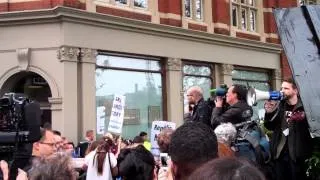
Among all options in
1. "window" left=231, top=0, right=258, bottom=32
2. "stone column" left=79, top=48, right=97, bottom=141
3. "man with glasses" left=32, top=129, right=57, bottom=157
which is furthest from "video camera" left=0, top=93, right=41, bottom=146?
"window" left=231, top=0, right=258, bottom=32

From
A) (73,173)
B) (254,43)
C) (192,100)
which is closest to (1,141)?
(73,173)

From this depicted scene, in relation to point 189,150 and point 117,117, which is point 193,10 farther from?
point 189,150

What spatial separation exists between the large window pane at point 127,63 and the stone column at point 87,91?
54 cm

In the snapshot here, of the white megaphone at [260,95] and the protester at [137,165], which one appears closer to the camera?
the white megaphone at [260,95]

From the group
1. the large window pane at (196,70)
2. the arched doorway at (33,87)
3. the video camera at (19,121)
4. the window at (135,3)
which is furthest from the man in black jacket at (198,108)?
the large window pane at (196,70)

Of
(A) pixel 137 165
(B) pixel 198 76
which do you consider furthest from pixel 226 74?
(A) pixel 137 165

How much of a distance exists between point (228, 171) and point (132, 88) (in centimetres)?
1567

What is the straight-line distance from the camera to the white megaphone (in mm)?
4953

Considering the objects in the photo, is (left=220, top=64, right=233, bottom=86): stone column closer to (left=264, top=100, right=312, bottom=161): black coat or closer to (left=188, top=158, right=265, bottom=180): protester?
(left=264, top=100, right=312, bottom=161): black coat

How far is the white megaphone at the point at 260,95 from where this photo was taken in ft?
→ 16.3

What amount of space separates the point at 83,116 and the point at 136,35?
3.32 metres

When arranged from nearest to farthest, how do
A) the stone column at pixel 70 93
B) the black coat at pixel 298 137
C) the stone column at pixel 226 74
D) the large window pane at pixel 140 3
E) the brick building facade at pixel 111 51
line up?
the black coat at pixel 298 137, the stone column at pixel 70 93, the brick building facade at pixel 111 51, the large window pane at pixel 140 3, the stone column at pixel 226 74

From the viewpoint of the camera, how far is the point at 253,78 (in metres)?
22.2

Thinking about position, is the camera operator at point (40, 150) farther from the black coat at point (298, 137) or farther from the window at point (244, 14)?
the window at point (244, 14)
